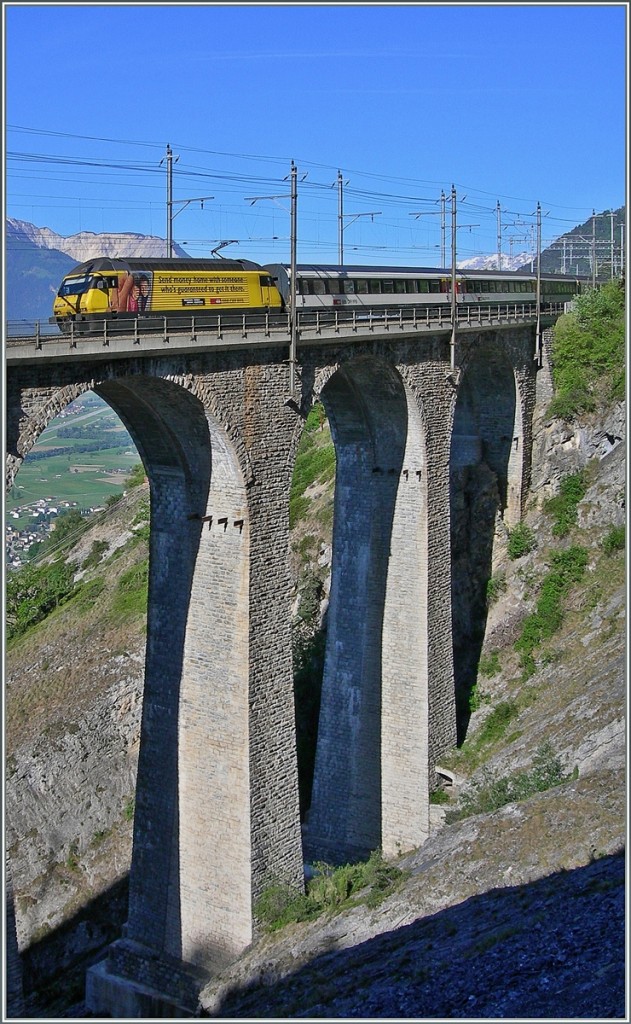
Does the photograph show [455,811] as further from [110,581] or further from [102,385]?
[110,581]

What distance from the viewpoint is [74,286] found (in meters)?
22.5

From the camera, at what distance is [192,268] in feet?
80.1

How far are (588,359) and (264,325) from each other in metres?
21.2

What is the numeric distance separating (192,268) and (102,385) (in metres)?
5.45

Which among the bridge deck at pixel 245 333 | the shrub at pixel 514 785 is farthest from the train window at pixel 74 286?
the shrub at pixel 514 785

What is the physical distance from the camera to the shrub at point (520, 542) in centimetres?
3672

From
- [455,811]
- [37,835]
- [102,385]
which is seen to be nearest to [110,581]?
[37,835]

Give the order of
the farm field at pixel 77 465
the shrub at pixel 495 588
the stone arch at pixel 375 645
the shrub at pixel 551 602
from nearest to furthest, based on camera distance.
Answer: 1. the stone arch at pixel 375 645
2. the shrub at pixel 551 602
3. the shrub at pixel 495 588
4. the farm field at pixel 77 465

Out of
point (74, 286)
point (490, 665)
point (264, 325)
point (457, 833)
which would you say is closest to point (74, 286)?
point (74, 286)

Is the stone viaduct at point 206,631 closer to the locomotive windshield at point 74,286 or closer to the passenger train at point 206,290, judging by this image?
the passenger train at point 206,290

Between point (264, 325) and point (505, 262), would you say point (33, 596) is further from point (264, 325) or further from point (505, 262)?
point (505, 262)

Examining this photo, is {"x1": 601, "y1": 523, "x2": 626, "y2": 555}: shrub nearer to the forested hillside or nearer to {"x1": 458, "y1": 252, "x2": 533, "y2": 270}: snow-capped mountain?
the forested hillside

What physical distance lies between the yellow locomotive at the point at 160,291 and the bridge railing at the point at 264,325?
198mm

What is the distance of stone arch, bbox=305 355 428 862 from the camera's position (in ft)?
96.1
